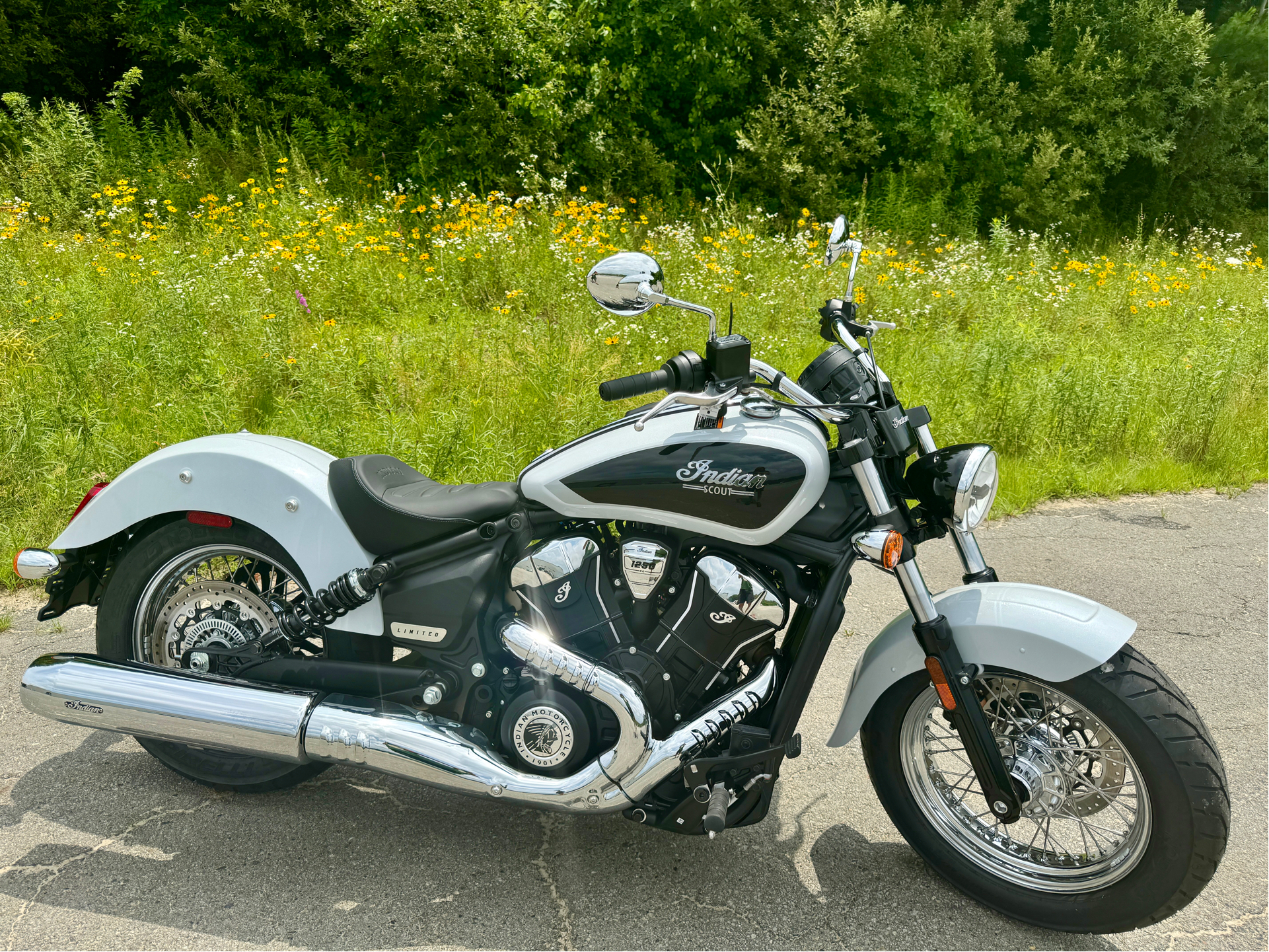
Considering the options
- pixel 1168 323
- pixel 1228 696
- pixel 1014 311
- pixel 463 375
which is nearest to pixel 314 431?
pixel 463 375

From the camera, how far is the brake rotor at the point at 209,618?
295 cm

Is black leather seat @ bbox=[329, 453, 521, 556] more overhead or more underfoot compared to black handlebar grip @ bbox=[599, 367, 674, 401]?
more underfoot

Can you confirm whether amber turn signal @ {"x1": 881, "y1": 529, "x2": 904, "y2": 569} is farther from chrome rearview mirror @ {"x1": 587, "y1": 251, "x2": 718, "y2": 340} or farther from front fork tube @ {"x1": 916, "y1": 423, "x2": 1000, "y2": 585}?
chrome rearview mirror @ {"x1": 587, "y1": 251, "x2": 718, "y2": 340}

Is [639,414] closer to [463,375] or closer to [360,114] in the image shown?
[463,375]

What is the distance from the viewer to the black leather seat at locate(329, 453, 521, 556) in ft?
8.57

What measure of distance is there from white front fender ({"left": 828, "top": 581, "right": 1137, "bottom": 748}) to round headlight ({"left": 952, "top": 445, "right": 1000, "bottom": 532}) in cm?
21

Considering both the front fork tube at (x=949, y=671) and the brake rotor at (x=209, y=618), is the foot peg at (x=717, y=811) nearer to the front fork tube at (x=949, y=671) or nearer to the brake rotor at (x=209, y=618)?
the front fork tube at (x=949, y=671)

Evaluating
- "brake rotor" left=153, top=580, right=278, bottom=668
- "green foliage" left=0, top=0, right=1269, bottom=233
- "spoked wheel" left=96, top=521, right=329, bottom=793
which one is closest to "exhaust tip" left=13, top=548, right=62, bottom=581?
"spoked wheel" left=96, top=521, right=329, bottom=793

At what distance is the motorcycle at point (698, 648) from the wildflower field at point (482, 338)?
2372 mm

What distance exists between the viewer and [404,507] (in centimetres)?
262

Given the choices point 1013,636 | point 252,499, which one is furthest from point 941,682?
point 252,499

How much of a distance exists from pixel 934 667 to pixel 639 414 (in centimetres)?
99

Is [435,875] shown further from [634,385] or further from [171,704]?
[634,385]

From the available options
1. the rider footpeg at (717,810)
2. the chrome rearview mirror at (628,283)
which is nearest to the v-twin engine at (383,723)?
the rider footpeg at (717,810)
